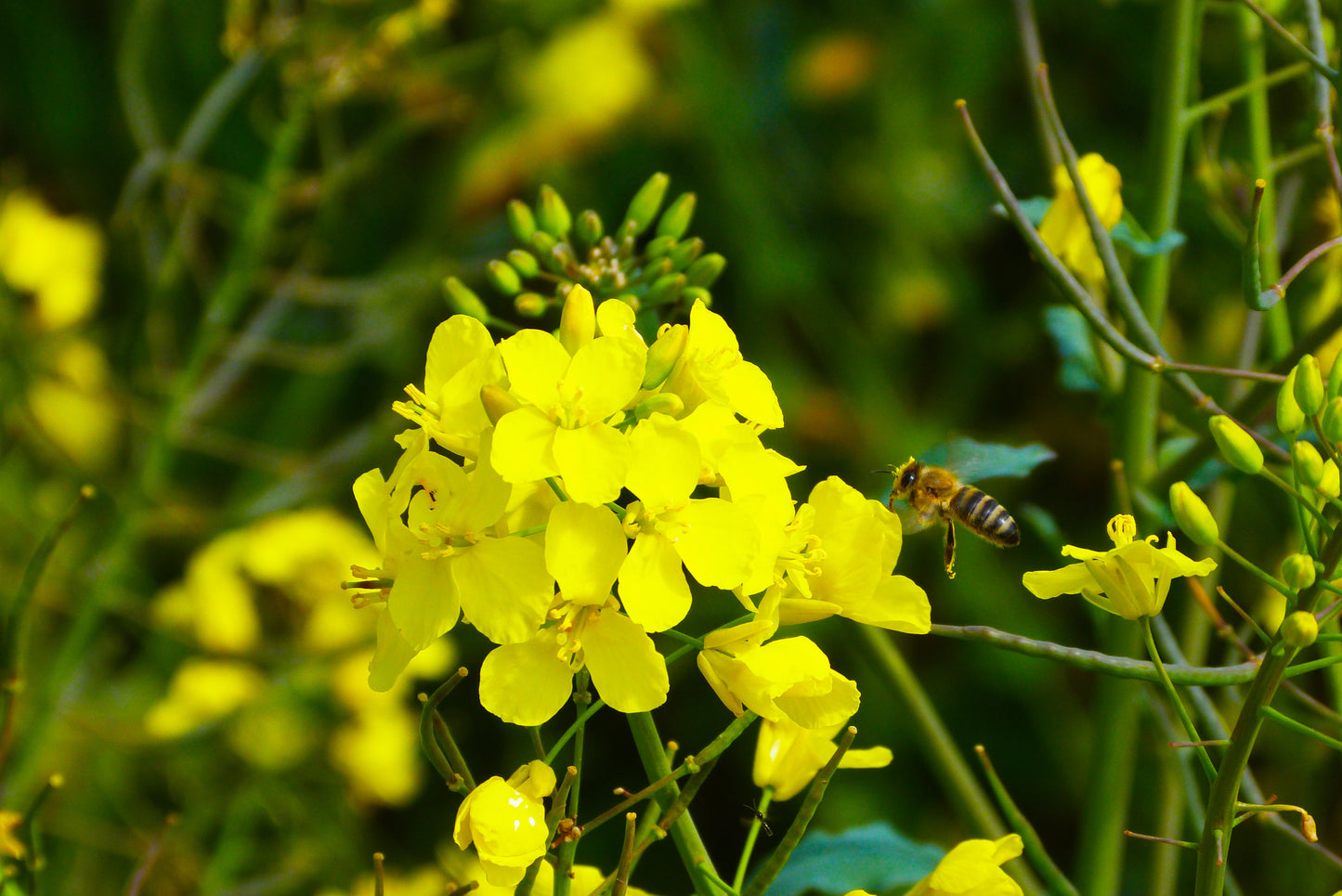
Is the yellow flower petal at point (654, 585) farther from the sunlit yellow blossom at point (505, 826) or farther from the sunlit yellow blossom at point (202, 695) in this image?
the sunlit yellow blossom at point (202, 695)

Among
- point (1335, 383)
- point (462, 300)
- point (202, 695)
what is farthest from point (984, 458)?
point (202, 695)

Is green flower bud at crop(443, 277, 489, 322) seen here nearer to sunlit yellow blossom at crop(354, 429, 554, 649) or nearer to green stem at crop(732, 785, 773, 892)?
sunlit yellow blossom at crop(354, 429, 554, 649)

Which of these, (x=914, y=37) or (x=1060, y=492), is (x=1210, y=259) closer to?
(x=1060, y=492)

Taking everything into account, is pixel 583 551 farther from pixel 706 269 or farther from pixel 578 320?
pixel 706 269

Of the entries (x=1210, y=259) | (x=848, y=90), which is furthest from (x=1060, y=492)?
(x=848, y=90)

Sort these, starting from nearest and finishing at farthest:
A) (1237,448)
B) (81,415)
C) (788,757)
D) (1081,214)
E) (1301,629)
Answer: (1301,629) < (1237,448) < (788,757) < (1081,214) < (81,415)

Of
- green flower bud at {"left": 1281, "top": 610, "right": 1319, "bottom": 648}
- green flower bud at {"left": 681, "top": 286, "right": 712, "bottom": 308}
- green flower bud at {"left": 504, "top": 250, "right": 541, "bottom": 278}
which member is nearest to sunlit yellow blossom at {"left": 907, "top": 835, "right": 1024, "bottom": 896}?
green flower bud at {"left": 1281, "top": 610, "right": 1319, "bottom": 648}
